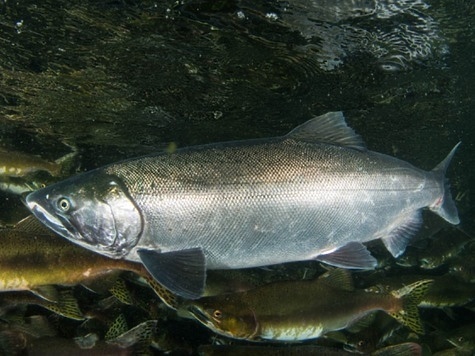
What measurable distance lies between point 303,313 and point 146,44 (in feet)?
19.4

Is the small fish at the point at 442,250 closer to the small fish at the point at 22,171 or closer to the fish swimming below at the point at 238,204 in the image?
the fish swimming below at the point at 238,204

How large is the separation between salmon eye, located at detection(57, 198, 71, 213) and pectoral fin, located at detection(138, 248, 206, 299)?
2.48ft

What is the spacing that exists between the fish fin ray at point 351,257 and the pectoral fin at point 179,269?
1.45 m

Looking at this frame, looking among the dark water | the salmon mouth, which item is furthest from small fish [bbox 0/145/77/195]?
the salmon mouth

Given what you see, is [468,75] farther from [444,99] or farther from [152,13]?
[152,13]

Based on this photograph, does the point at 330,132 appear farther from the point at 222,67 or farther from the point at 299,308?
the point at 222,67

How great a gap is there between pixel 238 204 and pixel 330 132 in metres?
1.45

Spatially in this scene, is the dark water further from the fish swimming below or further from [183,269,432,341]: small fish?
the fish swimming below

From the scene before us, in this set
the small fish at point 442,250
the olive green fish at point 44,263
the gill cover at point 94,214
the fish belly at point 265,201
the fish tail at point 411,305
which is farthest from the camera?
the small fish at point 442,250

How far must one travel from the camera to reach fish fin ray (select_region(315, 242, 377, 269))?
4.13m

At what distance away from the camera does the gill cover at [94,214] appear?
11.4 feet

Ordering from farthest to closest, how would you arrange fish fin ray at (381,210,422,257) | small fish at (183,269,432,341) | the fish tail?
1. the fish tail
2. fish fin ray at (381,210,422,257)
3. small fish at (183,269,432,341)

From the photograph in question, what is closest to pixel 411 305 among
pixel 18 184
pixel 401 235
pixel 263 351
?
pixel 401 235

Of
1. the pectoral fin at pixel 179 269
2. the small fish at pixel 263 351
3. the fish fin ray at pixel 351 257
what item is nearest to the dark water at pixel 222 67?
the small fish at pixel 263 351
